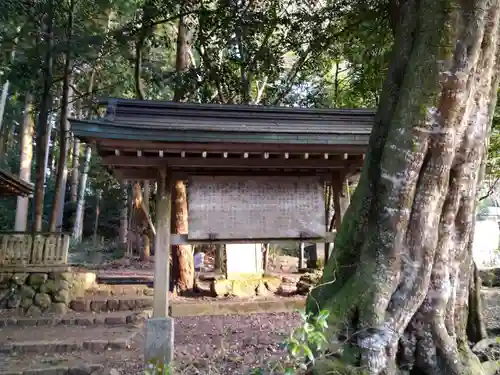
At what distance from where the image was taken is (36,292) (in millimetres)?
9125

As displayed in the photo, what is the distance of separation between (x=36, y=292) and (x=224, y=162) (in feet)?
20.3

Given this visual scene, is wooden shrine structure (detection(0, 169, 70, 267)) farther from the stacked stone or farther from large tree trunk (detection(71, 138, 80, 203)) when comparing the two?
large tree trunk (detection(71, 138, 80, 203))

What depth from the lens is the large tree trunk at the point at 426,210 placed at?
3471 millimetres

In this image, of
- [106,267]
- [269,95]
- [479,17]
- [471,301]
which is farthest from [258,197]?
[106,267]

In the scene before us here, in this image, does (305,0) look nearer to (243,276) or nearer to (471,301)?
(243,276)

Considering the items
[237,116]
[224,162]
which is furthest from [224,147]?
[237,116]

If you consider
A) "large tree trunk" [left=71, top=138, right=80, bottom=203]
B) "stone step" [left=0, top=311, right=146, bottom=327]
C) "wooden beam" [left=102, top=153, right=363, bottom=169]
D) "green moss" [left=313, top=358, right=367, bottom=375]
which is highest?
"large tree trunk" [left=71, top=138, right=80, bottom=203]

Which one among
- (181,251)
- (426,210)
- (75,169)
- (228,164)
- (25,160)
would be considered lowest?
(181,251)

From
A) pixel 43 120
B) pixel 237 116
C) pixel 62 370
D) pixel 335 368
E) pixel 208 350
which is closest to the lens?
pixel 335 368

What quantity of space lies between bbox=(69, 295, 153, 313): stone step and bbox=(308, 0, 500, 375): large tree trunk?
643cm

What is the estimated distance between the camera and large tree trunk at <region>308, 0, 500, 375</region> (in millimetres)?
3471

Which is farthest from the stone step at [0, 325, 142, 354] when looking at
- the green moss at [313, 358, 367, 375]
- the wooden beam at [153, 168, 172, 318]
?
the green moss at [313, 358, 367, 375]

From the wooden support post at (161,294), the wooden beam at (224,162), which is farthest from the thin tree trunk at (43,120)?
the wooden support post at (161,294)

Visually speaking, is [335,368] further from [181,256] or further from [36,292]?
[36,292]
